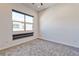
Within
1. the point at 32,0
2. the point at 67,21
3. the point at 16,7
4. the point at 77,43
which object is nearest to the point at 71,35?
the point at 77,43

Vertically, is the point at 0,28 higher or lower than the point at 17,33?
higher

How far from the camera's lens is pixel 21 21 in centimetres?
498

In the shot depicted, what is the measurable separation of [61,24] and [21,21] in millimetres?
2474

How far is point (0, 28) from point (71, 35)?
11.8 ft

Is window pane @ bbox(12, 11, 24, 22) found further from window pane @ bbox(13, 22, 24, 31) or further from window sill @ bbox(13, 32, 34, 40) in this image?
window sill @ bbox(13, 32, 34, 40)

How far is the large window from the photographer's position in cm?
437

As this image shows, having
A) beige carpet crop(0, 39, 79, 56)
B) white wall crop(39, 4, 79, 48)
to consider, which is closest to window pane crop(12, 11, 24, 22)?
beige carpet crop(0, 39, 79, 56)

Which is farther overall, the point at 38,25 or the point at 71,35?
the point at 38,25

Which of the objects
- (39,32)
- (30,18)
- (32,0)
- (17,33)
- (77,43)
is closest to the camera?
(32,0)

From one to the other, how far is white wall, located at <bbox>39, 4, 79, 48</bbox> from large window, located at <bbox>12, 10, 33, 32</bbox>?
113cm

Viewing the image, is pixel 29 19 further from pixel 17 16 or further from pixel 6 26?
pixel 6 26

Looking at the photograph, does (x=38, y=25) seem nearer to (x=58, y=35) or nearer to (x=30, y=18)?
(x=30, y=18)

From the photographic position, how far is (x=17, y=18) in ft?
15.2

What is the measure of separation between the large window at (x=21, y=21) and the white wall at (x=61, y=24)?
1.13 m
